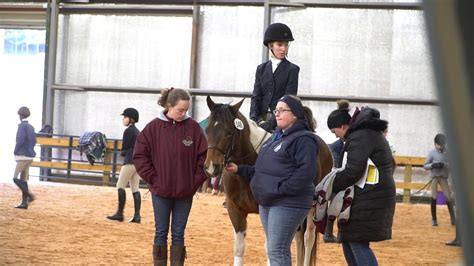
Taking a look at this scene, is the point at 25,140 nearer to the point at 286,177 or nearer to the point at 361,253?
the point at 286,177

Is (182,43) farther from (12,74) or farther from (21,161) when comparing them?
(21,161)

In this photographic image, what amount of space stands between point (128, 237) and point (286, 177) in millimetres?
6173

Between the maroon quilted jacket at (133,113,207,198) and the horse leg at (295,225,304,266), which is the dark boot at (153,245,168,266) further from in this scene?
the horse leg at (295,225,304,266)

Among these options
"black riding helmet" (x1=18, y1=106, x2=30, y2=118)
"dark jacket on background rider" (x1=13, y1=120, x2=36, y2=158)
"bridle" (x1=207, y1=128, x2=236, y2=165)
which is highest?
"black riding helmet" (x1=18, y1=106, x2=30, y2=118)

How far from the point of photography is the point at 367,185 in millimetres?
5559

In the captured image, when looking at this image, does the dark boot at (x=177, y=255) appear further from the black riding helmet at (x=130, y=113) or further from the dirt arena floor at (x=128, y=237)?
the black riding helmet at (x=130, y=113)

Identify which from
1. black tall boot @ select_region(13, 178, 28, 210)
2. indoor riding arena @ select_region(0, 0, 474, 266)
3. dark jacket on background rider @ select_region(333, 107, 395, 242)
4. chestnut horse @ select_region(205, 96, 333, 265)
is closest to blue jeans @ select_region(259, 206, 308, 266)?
dark jacket on background rider @ select_region(333, 107, 395, 242)

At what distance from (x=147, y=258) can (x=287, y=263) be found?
4.05m

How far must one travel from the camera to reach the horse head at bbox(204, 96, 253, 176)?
21.4 feet

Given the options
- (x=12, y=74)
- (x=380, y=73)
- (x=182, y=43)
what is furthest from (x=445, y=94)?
(x=12, y=74)

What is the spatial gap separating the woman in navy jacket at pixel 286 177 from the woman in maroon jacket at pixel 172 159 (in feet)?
2.91

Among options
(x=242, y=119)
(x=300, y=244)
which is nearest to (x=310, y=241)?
(x=300, y=244)

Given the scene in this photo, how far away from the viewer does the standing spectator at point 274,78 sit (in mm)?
7789

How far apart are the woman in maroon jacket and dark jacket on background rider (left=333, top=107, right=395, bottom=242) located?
1308mm
